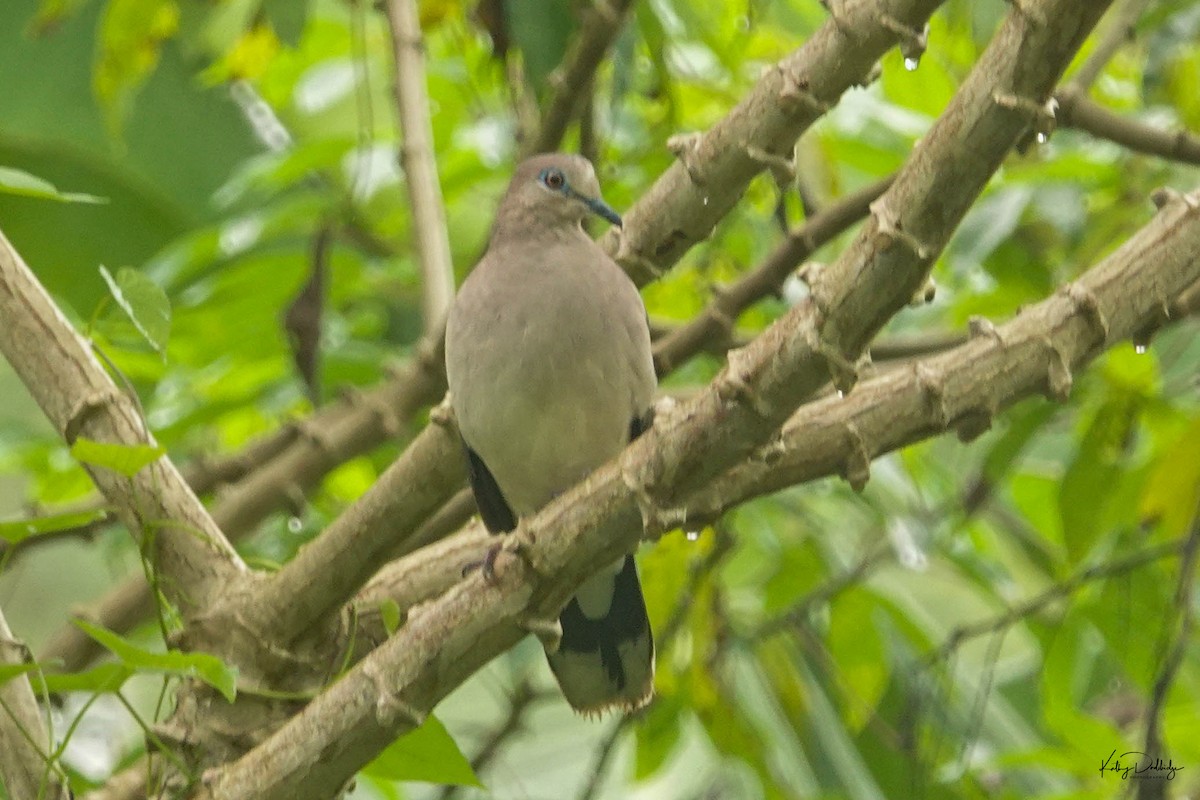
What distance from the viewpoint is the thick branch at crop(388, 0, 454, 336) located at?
307cm

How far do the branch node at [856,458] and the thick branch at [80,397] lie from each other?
99 centimetres

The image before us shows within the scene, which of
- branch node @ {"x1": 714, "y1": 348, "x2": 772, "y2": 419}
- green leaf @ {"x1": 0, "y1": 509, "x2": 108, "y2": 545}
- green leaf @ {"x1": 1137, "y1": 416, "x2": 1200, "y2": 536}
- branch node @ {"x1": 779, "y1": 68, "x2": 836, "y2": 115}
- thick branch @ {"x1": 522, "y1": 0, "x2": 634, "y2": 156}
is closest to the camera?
branch node @ {"x1": 714, "y1": 348, "x2": 772, "y2": 419}

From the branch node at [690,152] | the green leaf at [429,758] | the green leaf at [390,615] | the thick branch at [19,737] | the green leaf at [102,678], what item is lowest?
the green leaf at [429,758]

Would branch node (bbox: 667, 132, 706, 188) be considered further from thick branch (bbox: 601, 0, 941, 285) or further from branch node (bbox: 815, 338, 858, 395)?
branch node (bbox: 815, 338, 858, 395)

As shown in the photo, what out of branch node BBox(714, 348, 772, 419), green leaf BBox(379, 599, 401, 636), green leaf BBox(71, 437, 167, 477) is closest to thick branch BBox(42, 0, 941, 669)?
branch node BBox(714, 348, 772, 419)

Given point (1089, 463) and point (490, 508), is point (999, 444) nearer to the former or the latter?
point (1089, 463)

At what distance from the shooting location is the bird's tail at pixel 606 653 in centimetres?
251

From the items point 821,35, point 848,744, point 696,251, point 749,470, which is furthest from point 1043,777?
point 821,35

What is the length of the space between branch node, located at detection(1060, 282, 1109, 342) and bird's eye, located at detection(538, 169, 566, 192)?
1267 millimetres

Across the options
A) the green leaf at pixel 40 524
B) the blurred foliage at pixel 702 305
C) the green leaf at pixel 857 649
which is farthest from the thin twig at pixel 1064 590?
the green leaf at pixel 40 524

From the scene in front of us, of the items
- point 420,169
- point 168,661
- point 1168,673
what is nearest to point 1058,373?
point 1168,673

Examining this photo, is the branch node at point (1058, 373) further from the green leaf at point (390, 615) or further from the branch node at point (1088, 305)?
the green leaf at point (390, 615)

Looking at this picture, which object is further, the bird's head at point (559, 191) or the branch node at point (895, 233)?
the bird's head at point (559, 191)

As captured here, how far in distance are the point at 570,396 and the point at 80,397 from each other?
754mm
